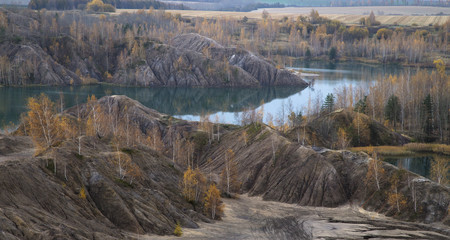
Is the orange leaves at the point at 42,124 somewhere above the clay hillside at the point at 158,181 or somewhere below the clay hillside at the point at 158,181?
above

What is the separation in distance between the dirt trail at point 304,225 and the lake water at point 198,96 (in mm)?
62961

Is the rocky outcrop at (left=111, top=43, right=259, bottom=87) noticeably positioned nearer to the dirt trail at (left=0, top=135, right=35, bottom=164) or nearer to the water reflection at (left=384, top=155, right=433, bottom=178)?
the water reflection at (left=384, top=155, right=433, bottom=178)

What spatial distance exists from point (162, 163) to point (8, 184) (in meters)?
26.0

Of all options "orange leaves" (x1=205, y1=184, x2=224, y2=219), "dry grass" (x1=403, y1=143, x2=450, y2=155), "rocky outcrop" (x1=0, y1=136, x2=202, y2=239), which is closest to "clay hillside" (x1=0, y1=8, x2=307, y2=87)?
"dry grass" (x1=403, y1=143, x2=450, y2=155)

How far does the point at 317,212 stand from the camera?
62.9 metres

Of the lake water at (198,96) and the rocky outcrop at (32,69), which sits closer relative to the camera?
the lake water at (198,96)

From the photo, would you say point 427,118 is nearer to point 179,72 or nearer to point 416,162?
point 416,162

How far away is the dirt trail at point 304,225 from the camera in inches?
2047

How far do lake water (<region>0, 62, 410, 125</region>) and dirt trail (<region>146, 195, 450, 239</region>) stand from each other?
63.0 m

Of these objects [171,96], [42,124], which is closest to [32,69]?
[171,96]

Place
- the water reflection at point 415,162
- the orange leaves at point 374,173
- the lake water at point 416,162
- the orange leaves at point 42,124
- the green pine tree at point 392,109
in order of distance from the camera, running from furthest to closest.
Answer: the green pine tree at point 392,109, the lake water at point 416,162, the water reflection at point 415,162, the orange leaves at point 374,173, the orange leaves at point 42,124

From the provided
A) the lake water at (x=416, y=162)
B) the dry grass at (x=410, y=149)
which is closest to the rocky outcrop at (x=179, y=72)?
the dry grass at (x=410, y=149)

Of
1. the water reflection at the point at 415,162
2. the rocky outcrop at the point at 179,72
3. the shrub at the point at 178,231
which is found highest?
the rocky outcrop at the point at 179,72

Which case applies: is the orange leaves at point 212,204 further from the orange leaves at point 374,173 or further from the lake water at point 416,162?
the lake water at point 416,162
